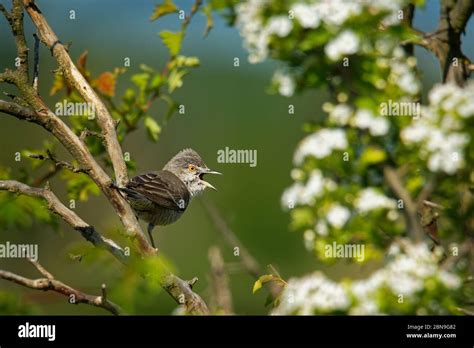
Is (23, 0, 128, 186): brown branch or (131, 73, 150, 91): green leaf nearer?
(23, 0, 128, 186): brown branch

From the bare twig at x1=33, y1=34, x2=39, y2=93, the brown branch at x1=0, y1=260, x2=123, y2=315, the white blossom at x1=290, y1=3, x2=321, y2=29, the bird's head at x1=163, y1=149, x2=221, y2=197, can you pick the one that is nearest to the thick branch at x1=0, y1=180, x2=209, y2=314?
the brown branch at x1=0, y1=260, x2=123, y2=315

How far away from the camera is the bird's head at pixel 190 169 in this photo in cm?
513

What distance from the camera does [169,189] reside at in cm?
486

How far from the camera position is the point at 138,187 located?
169 inches

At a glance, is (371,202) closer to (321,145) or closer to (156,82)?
(321,145)

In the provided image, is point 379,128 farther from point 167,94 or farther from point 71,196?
point 71,196

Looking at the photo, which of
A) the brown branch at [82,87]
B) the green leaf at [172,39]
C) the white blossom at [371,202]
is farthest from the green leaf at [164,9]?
the white blossom at [371,202]

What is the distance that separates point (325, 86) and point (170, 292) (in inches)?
A: 69.0

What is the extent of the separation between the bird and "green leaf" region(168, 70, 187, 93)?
635 mm

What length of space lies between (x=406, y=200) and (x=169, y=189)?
170 cm

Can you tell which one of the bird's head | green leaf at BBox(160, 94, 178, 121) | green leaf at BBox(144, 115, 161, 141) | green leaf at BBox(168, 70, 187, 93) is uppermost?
green leaf at BBox(168, 70, 187, 93)

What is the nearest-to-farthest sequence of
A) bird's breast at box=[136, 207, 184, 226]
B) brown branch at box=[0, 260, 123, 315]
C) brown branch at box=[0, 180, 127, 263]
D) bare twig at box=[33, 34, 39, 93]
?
brown branch at box=[0, 260, 123, 315] < brown branch at box=[0, 180, 127, 263] < bare twig at box=[33, 34, 39, 93] < bird's breast at box=[136, 207, 184, 226]

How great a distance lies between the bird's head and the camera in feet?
16.8

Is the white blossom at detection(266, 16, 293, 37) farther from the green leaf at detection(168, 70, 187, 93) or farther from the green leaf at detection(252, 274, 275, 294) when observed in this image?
the green leaf at detection(252, 274, 275, 294)
